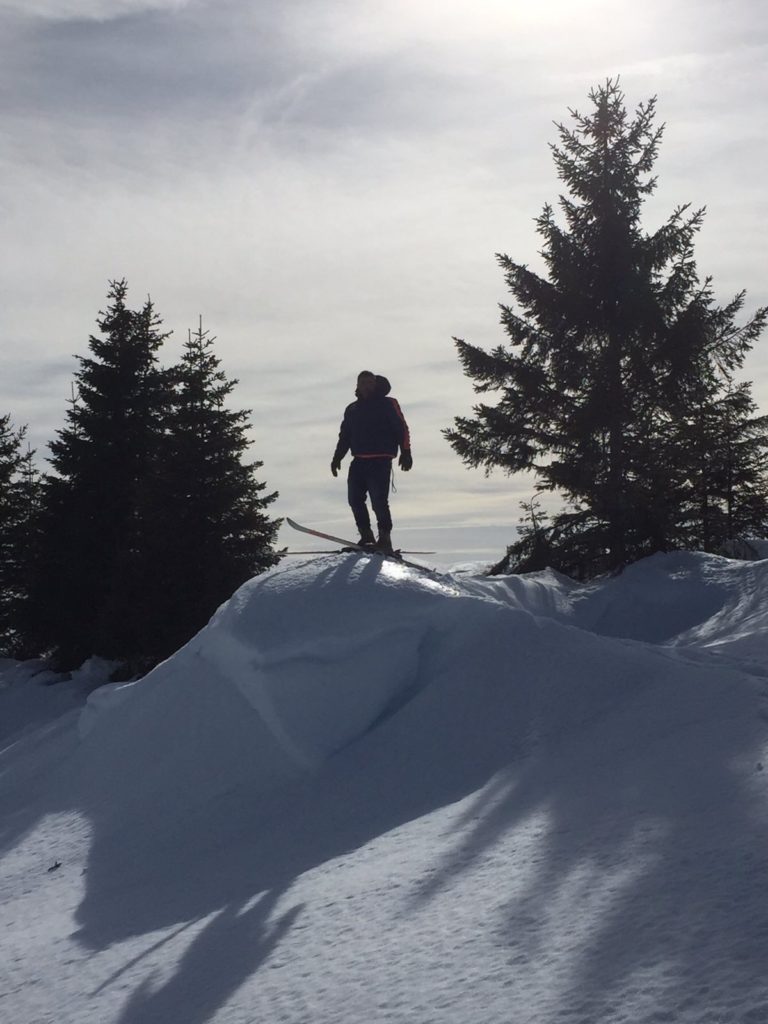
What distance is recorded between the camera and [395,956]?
13.3ft

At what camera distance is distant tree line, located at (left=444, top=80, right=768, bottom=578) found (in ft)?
58.9

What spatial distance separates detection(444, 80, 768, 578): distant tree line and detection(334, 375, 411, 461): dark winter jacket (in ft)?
23.6

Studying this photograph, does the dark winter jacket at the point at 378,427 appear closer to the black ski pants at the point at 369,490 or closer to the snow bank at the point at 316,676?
the black ski pants at the point at 369,490

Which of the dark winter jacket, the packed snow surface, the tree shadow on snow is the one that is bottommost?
the tree shadow on snow

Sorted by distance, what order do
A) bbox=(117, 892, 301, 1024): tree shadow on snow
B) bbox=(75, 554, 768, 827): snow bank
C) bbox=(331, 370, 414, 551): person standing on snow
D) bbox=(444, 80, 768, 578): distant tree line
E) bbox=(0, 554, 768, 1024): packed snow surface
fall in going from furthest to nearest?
bbox=(444, 80, 768, 578): distant tree line → bbox=(331, 370, 414, 551): person standing on snow → bbox=(75, 554, 768, 827): snow bank → bbox=(117, 892, 301, 1024): tree shadow on snow → bbox=(0, 554, 768, 1024): packed snow surface

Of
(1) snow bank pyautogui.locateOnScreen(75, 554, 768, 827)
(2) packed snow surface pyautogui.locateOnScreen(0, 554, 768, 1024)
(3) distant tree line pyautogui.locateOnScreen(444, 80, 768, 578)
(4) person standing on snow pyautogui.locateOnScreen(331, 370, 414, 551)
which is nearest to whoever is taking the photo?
Result: (2) packed snow surface pyautogui.locateOnScreen(0, 554, 768, 1024)

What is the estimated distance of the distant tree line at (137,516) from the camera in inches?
742

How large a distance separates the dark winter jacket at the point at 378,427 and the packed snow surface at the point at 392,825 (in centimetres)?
169

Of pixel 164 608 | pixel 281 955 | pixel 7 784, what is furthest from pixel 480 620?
pixel 164 608

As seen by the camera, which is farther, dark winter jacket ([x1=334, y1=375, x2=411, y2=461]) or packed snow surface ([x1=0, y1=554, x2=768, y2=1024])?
dark winter jacket ([x1=334, y1=375, x2=411, y2=461])

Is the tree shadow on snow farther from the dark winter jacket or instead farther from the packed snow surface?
the dark winter jacket

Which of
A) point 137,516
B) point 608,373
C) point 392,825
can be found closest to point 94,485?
point 137,516

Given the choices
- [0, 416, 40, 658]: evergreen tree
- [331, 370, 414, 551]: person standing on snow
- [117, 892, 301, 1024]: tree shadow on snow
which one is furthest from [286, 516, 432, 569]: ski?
[0, 416, 40, 658]: evergreen tree

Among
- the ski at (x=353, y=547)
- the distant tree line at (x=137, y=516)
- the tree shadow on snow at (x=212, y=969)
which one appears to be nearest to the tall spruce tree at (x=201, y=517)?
the distant tree line at (x=137, y=516)
